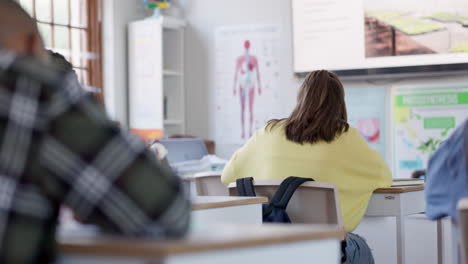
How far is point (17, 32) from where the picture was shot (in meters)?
1.28

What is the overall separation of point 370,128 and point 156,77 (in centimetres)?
185

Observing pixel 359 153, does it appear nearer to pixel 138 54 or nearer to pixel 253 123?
pixel 253 123

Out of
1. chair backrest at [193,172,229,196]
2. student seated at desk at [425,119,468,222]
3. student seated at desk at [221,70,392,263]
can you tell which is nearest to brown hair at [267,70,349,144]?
student seated at desk at [221,70,392,263]

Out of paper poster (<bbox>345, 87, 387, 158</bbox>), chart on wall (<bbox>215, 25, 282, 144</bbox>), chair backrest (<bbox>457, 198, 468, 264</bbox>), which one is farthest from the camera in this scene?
chart on wall (<bbox>215, 25, 282, 144</bbox>)

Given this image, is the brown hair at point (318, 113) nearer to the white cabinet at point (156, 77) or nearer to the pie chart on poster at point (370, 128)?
the pie chart on poster at point (370, 128)

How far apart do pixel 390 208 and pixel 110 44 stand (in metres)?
3.78

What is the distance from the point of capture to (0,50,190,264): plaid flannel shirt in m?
1.16

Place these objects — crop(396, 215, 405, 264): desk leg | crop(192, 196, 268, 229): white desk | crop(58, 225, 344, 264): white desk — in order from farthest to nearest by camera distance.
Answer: crop(396, 215, 405, 264): desk leg → crop(192, 196, 268, 229): white desk → crop(58, 225, 344, 264): white desk

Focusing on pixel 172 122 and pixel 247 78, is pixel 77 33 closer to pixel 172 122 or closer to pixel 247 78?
pixel 172 122

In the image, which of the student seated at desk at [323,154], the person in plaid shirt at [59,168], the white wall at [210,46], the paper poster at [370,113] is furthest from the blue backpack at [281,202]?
the white wall at [210,46]

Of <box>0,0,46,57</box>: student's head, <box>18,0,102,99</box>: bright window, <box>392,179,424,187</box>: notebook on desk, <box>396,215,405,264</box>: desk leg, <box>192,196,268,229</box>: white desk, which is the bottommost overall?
<box>396,215,405,264</box>: desk leg

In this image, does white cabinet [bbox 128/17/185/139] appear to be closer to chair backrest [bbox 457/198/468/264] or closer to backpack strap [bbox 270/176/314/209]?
backpack strap [bbox 270/176/314/209]

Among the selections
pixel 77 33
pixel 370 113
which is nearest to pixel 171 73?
pixel 77 33

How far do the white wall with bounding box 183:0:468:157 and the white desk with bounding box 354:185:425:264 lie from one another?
2.77m
